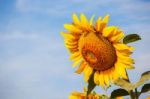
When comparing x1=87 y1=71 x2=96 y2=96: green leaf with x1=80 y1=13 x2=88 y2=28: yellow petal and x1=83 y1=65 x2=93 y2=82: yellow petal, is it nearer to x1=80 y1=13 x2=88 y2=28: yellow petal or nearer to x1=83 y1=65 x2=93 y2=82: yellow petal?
x1=83 y1=65 x2=93 y2=82: yellow petal

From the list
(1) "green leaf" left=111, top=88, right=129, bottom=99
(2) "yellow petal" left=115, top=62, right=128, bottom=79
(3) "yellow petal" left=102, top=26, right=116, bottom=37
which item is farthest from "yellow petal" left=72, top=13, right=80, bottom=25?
(1) "green leaf" left=111, top=88, right=129, bottom=99

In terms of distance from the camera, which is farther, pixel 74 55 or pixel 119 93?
pixel 74 55

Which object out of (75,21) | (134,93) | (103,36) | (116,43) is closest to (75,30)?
(75,21)

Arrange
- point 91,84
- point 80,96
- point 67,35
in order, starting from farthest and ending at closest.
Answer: point 80,96, point 67,35, point 91,84

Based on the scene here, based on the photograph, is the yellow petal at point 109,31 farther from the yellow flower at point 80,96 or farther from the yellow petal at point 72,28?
the yellow flower at point 80,96

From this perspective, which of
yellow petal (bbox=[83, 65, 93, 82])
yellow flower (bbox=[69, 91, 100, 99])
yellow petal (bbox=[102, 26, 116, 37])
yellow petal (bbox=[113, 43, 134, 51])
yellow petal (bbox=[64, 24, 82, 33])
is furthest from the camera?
yellow flower (bbox=[69, 91, 100, 99])

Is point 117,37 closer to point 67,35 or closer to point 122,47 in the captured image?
point 122,47

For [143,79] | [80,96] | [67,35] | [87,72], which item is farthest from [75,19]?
[80,96]
